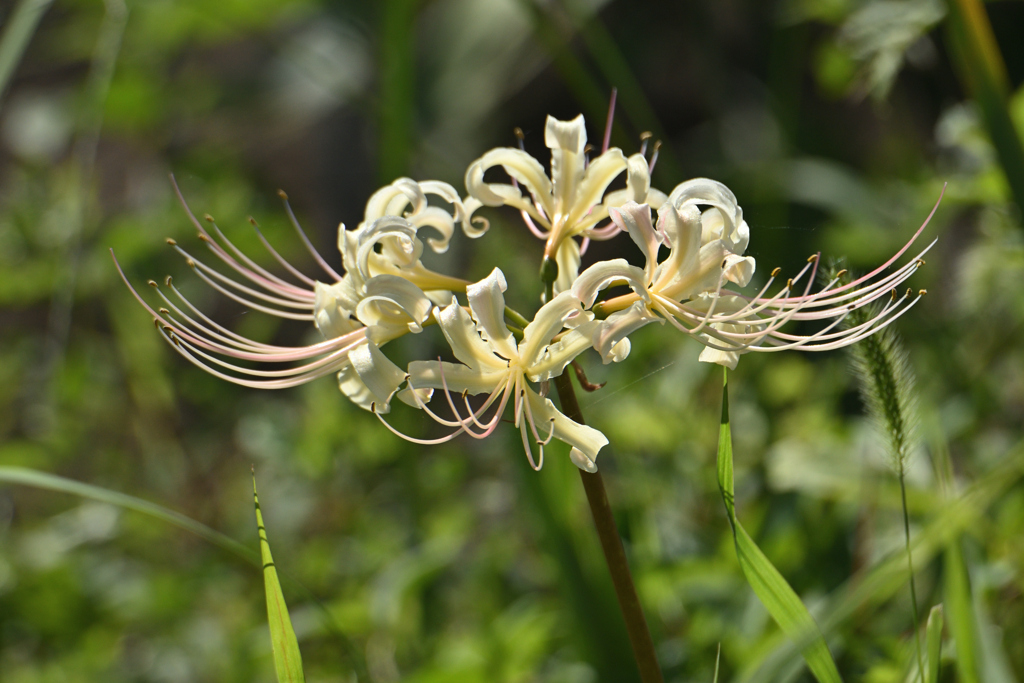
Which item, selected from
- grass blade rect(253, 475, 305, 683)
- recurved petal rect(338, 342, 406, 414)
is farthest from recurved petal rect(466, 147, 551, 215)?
grass blade rect(253, 475, 305, 683)

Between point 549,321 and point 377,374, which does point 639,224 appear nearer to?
point 549,321

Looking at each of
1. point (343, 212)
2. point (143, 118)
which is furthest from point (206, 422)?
point (343, 212)

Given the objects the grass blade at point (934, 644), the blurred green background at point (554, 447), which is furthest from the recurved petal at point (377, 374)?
the grass blade at point (934, 644)

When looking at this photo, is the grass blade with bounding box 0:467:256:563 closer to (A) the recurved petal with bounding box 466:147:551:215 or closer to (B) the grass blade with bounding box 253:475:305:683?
(B) the grass blade with bounding box 253:475:305:683

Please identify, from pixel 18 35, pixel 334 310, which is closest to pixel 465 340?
pixel 334 310

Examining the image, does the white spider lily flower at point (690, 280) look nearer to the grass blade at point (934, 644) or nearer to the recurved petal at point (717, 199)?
the recurved petal at point (717, 199)

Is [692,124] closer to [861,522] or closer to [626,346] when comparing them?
[861,522]
